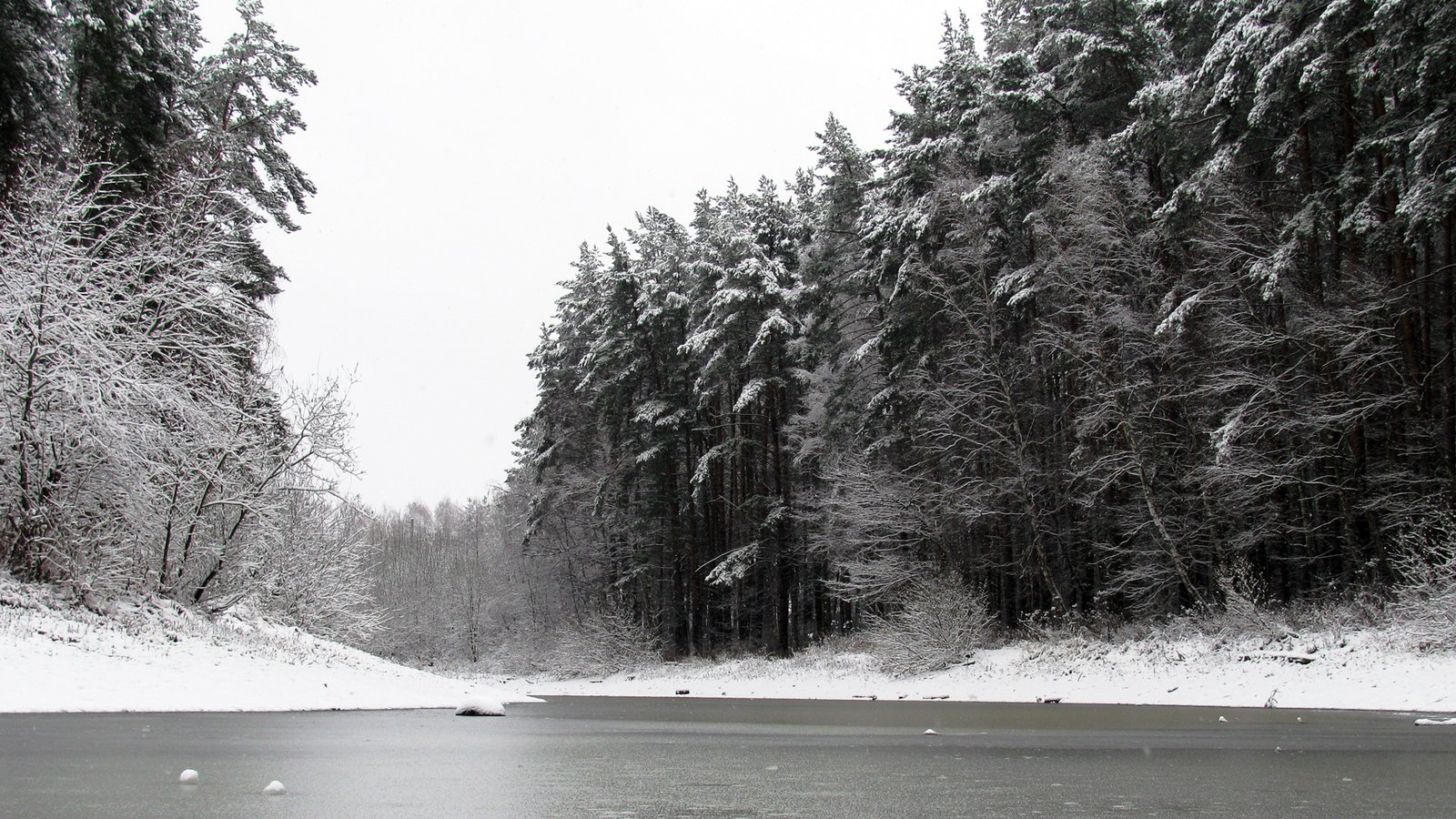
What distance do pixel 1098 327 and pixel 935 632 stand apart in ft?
26.8

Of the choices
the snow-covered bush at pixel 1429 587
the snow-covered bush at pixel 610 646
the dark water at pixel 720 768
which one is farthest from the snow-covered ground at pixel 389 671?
the snow-covered bush at pixel 610 646

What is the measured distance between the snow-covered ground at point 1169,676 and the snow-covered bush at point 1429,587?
1.27 feet

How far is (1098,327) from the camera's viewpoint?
23250 mm

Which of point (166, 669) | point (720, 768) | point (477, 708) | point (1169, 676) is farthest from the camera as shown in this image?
point (1169, 676)

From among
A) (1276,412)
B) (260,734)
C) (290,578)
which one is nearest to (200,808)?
(260,734)

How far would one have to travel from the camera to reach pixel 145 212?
2316 cm

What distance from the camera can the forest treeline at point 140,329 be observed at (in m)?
16.9

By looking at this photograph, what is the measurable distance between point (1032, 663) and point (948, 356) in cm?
982

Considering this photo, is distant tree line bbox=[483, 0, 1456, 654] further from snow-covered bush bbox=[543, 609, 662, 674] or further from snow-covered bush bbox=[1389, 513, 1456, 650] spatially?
snow-covered bush bbox=[543, 609, 662, 674]

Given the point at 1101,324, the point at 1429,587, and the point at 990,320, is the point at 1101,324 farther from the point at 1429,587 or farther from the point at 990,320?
the point at 1429,587

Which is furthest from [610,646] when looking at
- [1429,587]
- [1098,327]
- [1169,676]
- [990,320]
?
[1429,587]

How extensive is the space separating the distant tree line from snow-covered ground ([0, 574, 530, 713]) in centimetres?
1497

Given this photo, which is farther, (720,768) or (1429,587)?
(1429,587)

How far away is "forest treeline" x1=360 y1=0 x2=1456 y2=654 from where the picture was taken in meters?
19.3
